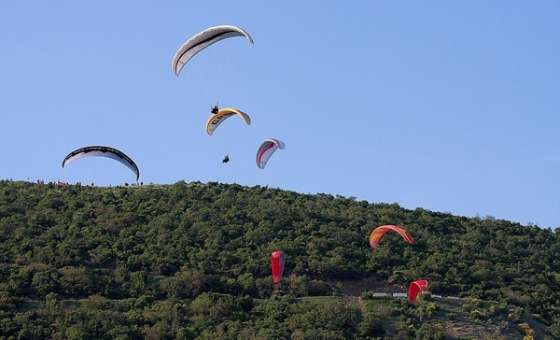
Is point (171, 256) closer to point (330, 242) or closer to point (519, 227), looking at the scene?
point (330, 242)

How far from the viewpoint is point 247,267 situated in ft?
242

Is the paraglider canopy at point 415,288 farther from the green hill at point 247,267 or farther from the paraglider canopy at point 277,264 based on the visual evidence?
the paraglider canopy at point 277,264

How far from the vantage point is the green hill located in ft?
216

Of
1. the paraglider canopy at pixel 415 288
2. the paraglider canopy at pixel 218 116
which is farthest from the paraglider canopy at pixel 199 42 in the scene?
the paraglider canopy at pixel 415 288

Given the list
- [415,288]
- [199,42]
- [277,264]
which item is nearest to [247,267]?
[277,264]

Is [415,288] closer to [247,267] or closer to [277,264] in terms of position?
[277,264]

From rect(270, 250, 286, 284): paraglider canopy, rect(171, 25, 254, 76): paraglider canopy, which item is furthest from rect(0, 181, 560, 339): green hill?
rect(171, 25, 254, 76): paraglider canopy

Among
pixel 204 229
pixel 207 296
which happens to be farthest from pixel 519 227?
pixel 207 296

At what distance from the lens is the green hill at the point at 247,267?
2596 inches

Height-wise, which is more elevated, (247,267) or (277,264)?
(247,267)

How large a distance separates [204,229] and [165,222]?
7.00ft

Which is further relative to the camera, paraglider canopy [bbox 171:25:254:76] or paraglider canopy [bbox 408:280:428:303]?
paraglider canopy [bbox 408:280:428:303]

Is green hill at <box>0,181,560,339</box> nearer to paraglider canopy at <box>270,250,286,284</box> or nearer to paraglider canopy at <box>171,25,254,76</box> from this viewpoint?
paraglider canopy at <box>270,250,286,284</box>

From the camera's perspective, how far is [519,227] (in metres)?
87.2
